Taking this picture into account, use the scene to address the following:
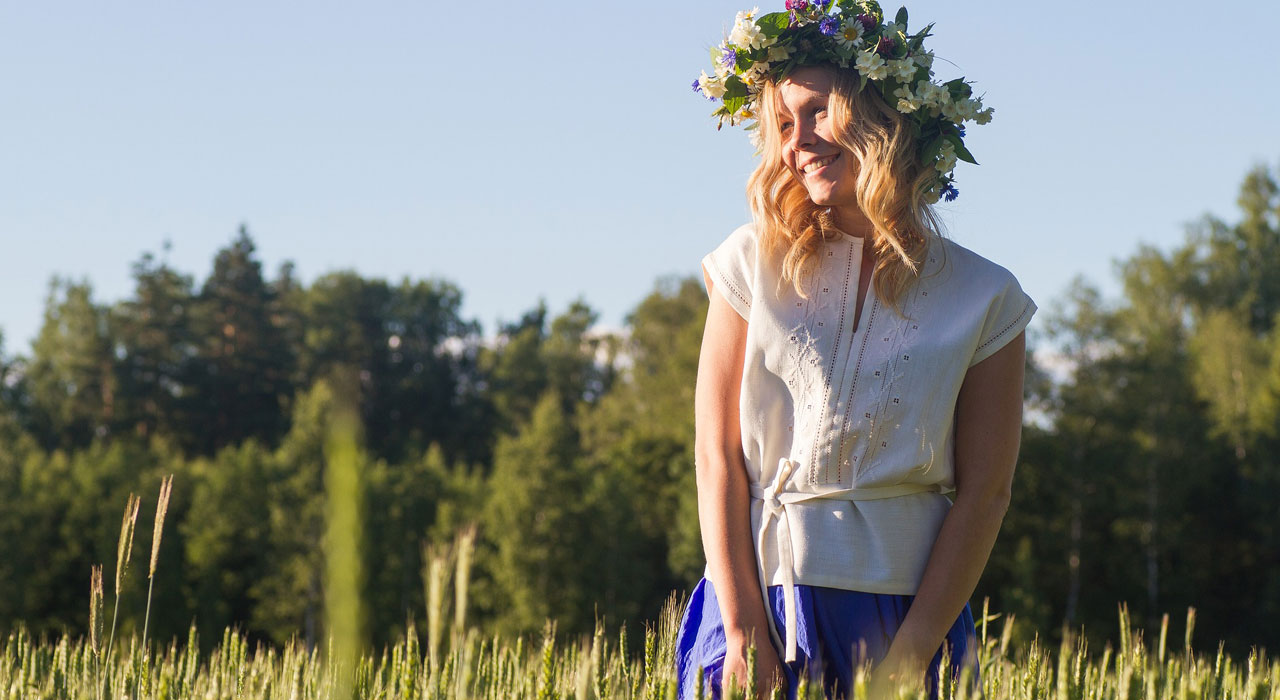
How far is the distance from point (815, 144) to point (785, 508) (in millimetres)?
808

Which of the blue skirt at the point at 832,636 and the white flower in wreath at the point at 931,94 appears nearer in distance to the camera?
the blue skirt at the point at 832,636

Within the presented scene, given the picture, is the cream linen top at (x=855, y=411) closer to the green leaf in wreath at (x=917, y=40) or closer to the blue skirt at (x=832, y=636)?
the blue skirt at (x=832, y=636)

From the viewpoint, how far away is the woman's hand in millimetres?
2383

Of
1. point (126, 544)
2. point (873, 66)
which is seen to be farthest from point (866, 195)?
point (126, 544)

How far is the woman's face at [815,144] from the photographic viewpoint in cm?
267

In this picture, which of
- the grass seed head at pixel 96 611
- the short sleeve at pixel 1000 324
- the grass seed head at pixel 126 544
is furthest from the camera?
the short sleeve at pixel 1000 324

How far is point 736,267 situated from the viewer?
274cm

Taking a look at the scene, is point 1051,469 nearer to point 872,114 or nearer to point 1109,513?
point 1109,513

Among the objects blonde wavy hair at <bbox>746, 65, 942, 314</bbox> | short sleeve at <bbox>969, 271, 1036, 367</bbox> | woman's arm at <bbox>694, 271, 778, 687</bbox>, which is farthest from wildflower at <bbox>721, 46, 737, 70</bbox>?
short sleeve at <bbox>969, 271, 1036, 367</bbox>

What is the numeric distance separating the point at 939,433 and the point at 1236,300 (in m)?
53.1

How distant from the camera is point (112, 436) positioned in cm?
6209

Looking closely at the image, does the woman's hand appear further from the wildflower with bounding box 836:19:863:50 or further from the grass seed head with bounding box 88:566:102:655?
the wildflower with bounding box 836:19:863:50

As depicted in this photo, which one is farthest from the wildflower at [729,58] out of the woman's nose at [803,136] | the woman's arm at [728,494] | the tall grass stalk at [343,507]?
the tall grass stalk at [343,507]

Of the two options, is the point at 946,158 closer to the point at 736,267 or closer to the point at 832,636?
the point at 736,267
